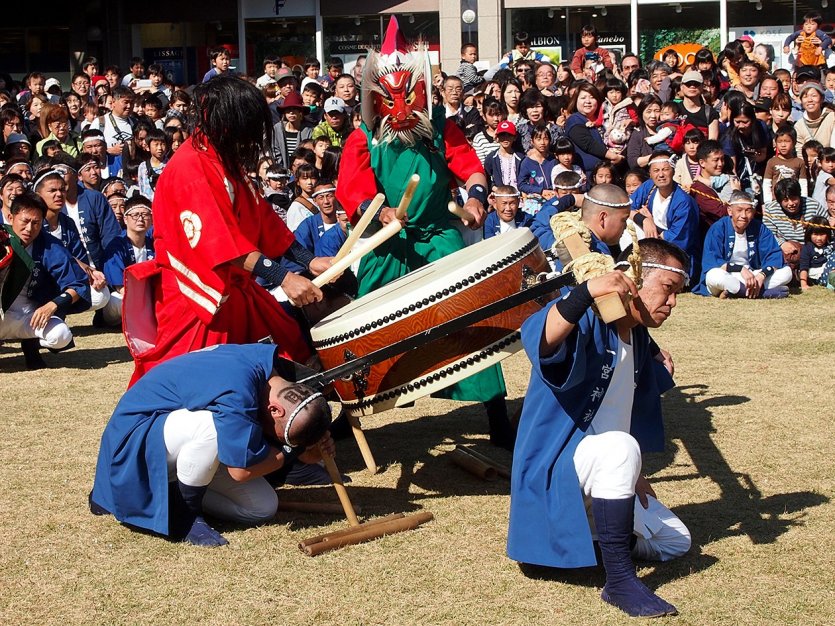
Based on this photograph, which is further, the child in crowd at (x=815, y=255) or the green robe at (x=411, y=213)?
the child in crowd at (x=815, y=255)

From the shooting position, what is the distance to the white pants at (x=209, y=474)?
3.41 meters

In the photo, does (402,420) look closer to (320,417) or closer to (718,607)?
(320,417)

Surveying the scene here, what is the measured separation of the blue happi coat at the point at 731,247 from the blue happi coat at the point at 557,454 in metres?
4.84

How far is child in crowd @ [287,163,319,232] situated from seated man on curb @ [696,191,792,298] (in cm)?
273

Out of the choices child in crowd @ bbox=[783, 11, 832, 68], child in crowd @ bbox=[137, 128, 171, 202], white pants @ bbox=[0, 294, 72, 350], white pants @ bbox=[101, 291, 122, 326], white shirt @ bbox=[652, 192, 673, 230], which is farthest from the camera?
child in crowd @ bbox=[783, 11, 832, 68]

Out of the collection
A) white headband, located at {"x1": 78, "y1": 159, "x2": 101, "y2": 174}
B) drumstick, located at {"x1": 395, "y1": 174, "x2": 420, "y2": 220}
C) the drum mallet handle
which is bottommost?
the drum mallet handle

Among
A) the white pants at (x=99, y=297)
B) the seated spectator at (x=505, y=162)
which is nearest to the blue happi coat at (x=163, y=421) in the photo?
the white pants at (x=99, y=297)

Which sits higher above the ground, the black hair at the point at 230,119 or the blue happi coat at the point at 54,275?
the black hair at the point at 230,119

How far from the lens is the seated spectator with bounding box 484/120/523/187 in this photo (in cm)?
855

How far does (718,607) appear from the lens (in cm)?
292

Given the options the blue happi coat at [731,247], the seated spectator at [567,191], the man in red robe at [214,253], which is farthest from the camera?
the blue happi coat at [731,247]

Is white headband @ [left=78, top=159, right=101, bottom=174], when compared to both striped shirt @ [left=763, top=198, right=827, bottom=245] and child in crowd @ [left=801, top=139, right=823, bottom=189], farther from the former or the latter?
child in crowd @ [left=801, top=139, right=823, bottom=189]

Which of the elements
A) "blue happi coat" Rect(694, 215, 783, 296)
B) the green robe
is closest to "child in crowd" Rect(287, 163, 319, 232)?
"blue happi coat" Rect(694, 215, 783, 296)

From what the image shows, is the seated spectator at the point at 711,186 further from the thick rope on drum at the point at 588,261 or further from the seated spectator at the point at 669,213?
the thick rope on drum at the point at 588,261
